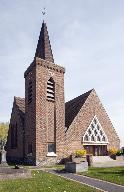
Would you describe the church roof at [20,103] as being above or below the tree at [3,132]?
above

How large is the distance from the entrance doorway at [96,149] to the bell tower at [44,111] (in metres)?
4.66

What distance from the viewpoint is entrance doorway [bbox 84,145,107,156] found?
34906mm

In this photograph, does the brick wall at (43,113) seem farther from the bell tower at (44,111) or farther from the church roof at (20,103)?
the church roof at (20,103)

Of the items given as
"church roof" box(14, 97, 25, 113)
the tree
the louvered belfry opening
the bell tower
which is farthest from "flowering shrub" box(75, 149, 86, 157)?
the tree

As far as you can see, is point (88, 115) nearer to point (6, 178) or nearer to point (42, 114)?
point (42, 114)

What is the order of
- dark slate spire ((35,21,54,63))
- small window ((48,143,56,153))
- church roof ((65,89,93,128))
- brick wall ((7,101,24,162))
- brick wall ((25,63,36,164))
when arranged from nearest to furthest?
brick wall ((25,63,36,164)), small window ((48,143,56,153)), dark slate spire ((35,21,54,63)), church roof ((65,89,93,128)), brick wall ((7,101,24,162))

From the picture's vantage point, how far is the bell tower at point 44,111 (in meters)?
30.0

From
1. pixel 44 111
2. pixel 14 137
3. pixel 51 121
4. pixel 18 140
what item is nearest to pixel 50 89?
pixel 44 111

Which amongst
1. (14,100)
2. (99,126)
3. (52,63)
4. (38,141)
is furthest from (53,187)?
(14,100)

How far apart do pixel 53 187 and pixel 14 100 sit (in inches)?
1077

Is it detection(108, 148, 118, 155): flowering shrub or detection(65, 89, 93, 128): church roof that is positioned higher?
detection(65, 89, 93, 128): church roof

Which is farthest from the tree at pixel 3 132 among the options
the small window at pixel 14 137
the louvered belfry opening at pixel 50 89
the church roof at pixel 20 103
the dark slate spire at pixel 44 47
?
the louvered belfry opening at pixel 50 89

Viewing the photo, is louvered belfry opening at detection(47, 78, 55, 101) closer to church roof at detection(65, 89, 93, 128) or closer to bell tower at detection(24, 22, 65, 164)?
bell tower at detection(24, 22, 65, 164)

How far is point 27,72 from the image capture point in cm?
3400
